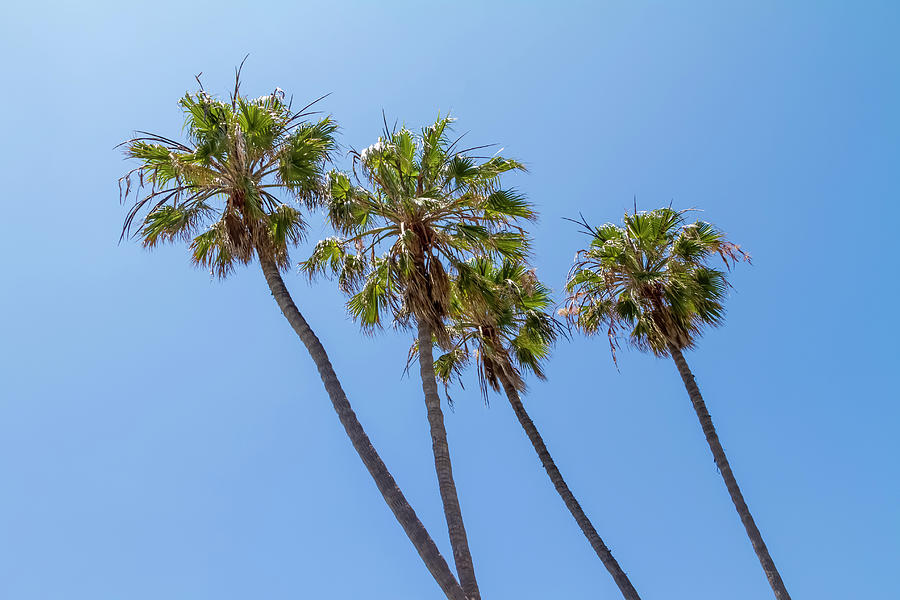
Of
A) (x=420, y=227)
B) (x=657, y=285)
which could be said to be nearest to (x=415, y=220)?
(x=420, y=227)

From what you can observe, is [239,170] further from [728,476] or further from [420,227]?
[728,476]

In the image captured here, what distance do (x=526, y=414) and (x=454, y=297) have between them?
13.3 ft

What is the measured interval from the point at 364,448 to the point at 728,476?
9177 mm

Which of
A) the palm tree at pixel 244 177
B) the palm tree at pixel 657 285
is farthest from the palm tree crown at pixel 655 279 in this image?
the palm tree at pixel 244 177

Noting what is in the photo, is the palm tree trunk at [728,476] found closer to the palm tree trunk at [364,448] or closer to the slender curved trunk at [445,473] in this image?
the slender curved trunk at [445,473]

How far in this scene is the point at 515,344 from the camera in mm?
19156

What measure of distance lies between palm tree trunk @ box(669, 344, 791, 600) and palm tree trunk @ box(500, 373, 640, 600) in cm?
274

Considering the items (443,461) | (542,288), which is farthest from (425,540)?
(542,288)

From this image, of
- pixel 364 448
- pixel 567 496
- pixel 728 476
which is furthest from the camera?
pixel 567 496

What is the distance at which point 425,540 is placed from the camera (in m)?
11.1

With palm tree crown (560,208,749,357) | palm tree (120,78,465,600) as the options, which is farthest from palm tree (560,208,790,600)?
palm tree (120,78,465,600)

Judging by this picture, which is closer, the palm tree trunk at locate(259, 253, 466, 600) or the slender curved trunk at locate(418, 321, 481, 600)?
the palm tree trunk at locate(259, 253, 466, 600)

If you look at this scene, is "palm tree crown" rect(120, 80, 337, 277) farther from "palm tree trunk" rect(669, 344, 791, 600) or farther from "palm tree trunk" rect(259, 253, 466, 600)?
"palm tree trunk" rect(669, 344, 791, 600)

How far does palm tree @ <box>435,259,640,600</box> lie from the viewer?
663 inches
